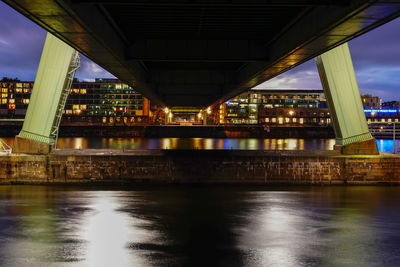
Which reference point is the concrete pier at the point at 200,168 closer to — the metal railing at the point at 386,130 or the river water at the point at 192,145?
the metal railing at the point at 386,130

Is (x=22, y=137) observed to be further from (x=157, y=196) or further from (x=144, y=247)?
(x=144, y=247)

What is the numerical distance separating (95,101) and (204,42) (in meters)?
162

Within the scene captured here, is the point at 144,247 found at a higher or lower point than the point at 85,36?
lower

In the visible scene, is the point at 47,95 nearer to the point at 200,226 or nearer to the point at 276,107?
the point at 200,226

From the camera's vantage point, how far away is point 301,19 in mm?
13664

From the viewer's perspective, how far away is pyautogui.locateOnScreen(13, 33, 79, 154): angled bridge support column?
20797 mm

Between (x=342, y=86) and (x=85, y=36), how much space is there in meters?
16.3

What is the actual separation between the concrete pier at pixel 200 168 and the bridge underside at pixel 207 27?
5.89 meters

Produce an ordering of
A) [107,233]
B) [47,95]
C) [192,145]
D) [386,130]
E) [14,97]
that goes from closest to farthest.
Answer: [107,233] < [47,95] < [192,145] < [386,130] < [14,97]

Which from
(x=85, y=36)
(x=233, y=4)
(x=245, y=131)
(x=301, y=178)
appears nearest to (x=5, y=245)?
(x=85, y=36)

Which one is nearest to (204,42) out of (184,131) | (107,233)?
(107,233)

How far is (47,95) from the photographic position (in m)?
21.2

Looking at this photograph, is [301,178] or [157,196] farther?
[301,178]

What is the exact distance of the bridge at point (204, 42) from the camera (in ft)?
34.0
